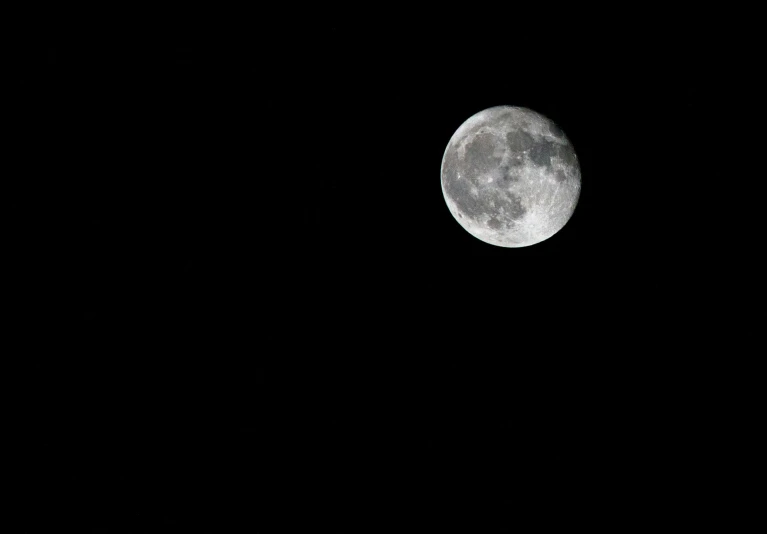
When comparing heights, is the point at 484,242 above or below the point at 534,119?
below

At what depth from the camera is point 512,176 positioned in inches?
133

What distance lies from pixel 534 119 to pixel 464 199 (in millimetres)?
762

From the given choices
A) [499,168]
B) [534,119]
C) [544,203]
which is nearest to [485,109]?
[534,119]

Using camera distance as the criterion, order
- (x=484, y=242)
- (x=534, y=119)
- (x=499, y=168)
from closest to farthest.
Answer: (x=499, y=168), (x=534, y=119), (x=484, y=242)

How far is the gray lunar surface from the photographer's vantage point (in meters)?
3.40

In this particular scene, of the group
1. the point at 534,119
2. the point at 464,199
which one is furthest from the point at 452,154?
the point at 534,119

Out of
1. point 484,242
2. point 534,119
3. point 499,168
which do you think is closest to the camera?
point 499,168

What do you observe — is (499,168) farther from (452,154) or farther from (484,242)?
(484,242)

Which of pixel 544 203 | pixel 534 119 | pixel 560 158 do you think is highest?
pixel 534 119

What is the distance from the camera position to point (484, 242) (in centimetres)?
396

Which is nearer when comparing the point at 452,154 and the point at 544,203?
the point at 544,203

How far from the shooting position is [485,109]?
3.78m

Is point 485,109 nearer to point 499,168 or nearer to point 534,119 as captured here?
point 534,119

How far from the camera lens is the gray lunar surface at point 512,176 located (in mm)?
3396
